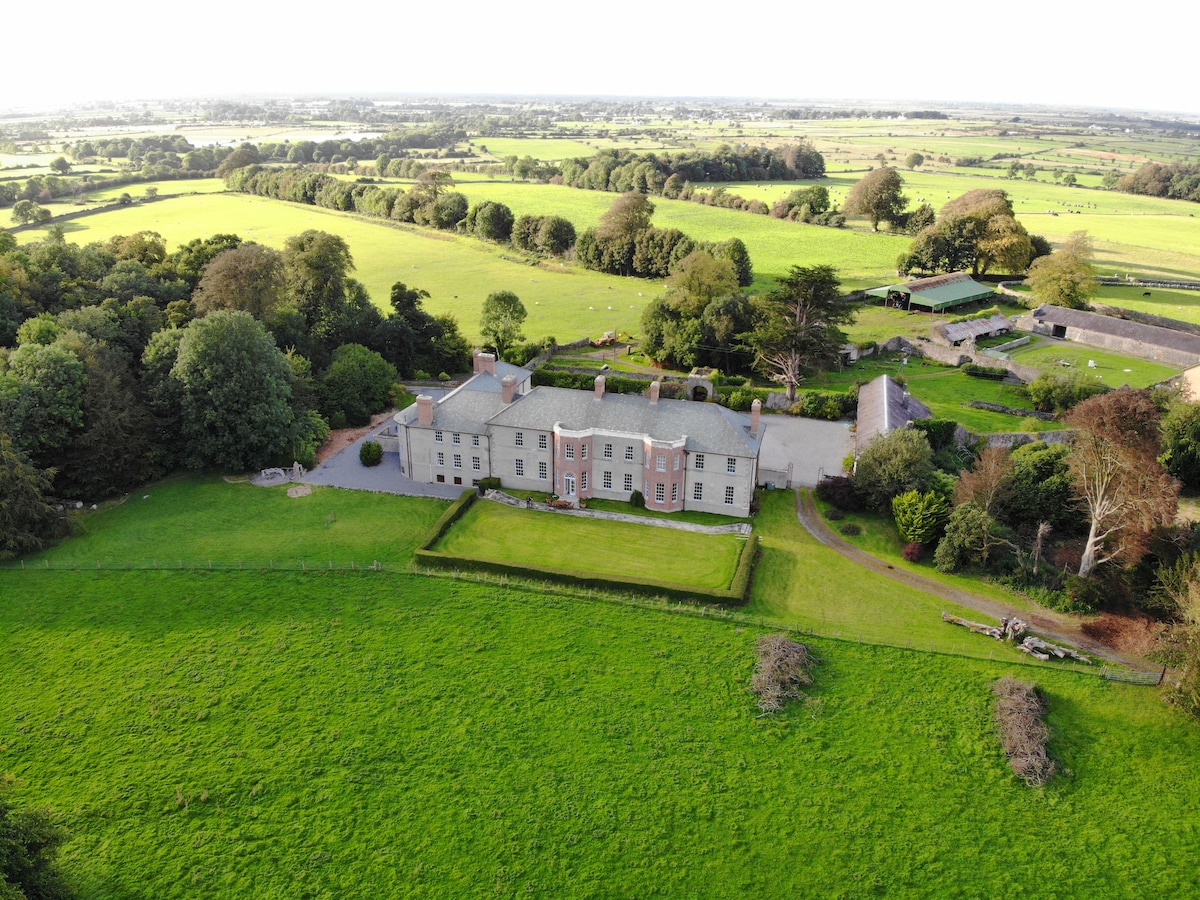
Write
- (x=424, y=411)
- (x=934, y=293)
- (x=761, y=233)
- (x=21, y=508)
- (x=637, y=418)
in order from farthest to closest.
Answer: (x=761, y=233) → (x=934, y=293) → (x=424, y=411) → (x=637, y=418) → (x=21, y=508)

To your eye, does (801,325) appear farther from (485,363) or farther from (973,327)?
(485,363)

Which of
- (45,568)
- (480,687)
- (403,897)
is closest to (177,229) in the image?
(45,568)

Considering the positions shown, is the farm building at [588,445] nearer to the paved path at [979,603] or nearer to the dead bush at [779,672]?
the paved path at [979,603]

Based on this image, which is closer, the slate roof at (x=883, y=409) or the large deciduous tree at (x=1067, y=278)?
the slate roof at (x=883, y=409)

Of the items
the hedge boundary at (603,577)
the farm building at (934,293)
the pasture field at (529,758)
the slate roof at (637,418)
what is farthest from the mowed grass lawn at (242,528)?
the farm building at (934,293)

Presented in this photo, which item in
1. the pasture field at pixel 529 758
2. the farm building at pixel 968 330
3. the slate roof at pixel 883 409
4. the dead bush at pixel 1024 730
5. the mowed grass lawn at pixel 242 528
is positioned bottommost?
the mowed grass lawn at pixel 242 528

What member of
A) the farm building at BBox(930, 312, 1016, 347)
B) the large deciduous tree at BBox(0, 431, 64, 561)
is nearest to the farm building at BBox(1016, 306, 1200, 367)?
the farm building at BBox(930, 312, 1016, 347)

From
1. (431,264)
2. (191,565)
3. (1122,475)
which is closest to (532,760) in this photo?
(191,565)
